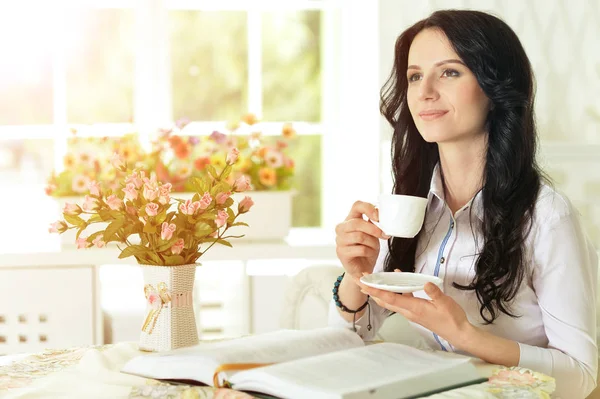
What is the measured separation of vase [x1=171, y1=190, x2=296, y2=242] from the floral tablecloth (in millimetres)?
1474

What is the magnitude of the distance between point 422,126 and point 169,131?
4.87 feet

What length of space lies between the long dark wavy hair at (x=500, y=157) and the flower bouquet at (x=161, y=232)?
483mm

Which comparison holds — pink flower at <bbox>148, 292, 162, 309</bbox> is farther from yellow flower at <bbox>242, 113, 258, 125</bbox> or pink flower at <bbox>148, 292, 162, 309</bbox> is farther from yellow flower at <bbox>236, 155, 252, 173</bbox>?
yellow flower at <bbox>242, 113, 258, 125</bbox>

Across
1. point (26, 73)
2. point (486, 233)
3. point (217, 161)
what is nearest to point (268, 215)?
point (217, 161)

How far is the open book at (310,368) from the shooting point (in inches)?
46.6

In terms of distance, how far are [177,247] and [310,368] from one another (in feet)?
1.30

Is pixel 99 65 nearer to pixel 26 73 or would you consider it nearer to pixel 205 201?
pixel 26 73

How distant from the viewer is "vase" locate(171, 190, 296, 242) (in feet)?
9.90

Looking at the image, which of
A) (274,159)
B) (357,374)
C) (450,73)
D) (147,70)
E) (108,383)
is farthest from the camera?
(147,70)

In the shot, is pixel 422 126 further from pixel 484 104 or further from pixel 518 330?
pixel 518 330

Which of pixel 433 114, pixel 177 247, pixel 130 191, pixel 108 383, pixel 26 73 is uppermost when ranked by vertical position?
pixel 26 73

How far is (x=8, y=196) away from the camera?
341 centimetres

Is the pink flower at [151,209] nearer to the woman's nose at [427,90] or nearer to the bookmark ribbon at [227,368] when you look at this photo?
the bookmark ribbon at [227,368]

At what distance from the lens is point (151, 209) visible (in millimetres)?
1504
